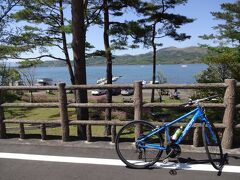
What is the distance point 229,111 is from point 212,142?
2.57 ft

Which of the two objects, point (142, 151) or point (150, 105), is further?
point (150, 105)

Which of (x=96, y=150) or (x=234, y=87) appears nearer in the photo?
(x=234, y=87)

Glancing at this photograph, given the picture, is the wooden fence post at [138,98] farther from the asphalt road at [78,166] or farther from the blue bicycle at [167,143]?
the asphalt road at [78,166]

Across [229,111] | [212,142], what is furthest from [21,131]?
[229,111]

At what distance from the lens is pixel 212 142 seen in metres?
4.76

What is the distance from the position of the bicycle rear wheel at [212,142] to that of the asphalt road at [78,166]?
14 centimetres

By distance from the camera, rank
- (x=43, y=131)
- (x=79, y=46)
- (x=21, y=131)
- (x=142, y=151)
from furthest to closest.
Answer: (x=79, y=46)
(x=21, y=131)
(x=43, y=131)
(x=142, y=151)

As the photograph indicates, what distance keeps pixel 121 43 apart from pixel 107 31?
3.40ft

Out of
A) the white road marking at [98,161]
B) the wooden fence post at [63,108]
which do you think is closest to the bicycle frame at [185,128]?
the white road marking at [98,161]

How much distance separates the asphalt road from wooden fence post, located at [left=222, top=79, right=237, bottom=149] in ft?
1.24

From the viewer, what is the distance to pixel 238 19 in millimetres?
22578

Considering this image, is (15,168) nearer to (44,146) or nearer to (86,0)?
(44,146)

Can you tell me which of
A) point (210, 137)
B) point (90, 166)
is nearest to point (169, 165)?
point (210, 137)

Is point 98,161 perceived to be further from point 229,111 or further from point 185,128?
point 229,111
